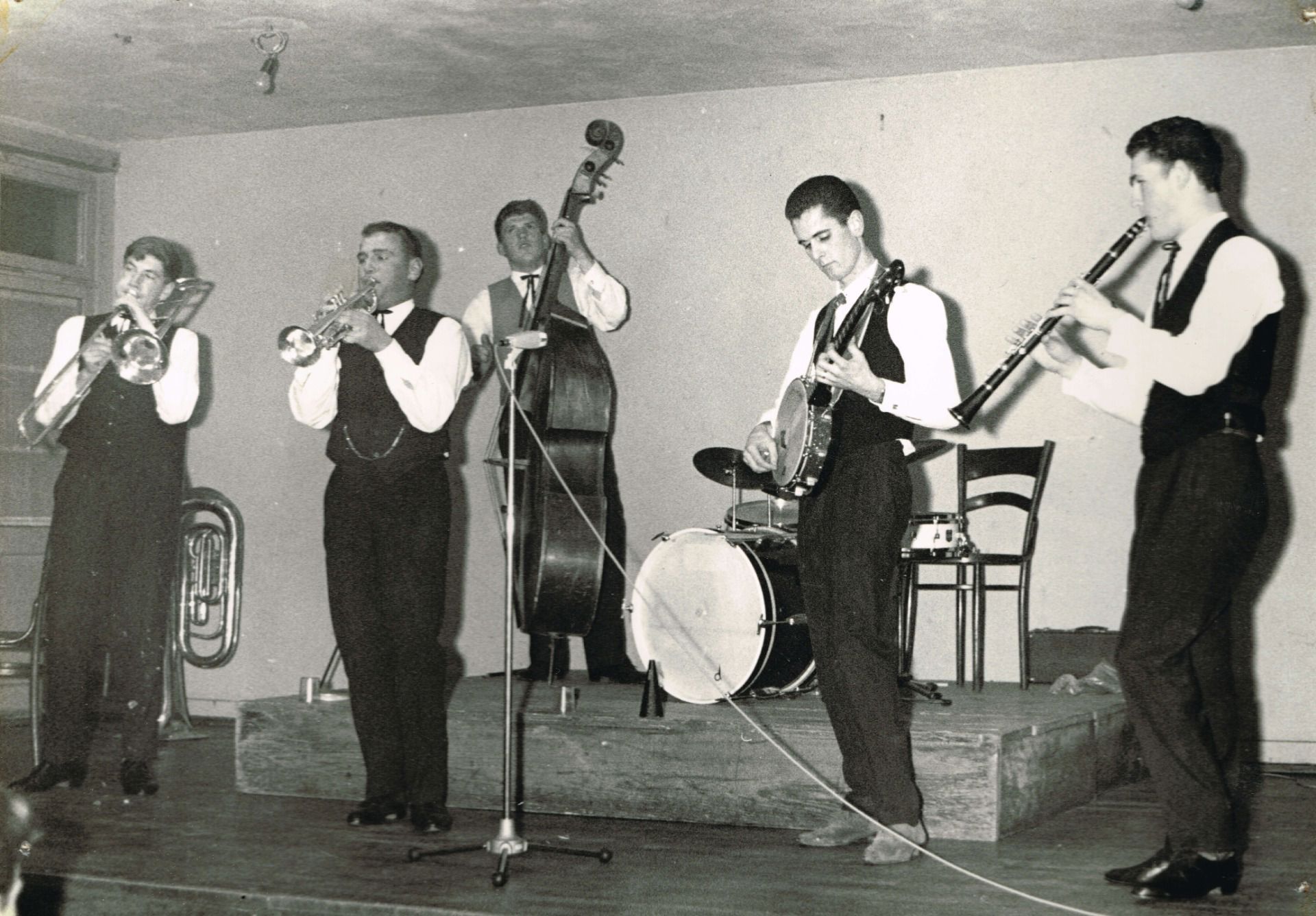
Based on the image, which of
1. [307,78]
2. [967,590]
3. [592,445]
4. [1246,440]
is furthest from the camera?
[307,78]

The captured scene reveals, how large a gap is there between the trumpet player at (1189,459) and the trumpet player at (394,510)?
5.72 feet

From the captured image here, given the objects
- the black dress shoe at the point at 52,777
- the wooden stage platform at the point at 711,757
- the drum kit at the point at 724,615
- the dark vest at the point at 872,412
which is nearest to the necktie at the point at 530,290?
the drum kit at the point at 724,615

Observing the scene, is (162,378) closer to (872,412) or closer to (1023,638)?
(872,412)

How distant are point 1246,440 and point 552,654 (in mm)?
2682

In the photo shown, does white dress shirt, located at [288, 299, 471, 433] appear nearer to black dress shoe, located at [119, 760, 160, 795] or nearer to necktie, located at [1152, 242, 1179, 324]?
black dress shoe, located at [119, 760, 160, 795]

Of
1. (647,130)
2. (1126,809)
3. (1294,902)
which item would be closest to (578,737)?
(1126,809)

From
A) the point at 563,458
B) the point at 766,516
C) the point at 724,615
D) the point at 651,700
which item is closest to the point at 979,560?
the point at 766,516

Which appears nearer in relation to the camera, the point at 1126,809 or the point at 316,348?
the point at 316,348

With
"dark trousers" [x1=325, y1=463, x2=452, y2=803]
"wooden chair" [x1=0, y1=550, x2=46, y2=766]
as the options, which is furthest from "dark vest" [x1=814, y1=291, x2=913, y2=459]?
"wooden chair" [x1=0, y1=550, x2=46, y2=766]

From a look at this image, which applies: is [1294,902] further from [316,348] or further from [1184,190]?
[316,348]

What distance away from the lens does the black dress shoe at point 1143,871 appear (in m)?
3.19

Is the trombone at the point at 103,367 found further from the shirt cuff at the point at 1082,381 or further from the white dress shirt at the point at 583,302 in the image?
the shirt cuff at the point at 1082,381

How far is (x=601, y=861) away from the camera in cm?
372

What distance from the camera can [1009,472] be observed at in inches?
226
